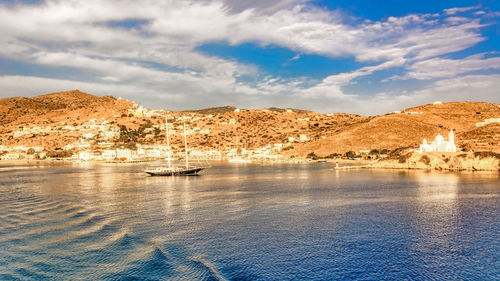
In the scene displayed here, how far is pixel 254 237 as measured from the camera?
25141 mm

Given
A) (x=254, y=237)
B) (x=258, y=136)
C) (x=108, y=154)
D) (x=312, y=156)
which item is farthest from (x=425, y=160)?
(x=108, y=154)

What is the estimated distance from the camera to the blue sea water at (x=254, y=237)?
19.0 m

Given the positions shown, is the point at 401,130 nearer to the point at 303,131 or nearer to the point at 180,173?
the point at 303,131

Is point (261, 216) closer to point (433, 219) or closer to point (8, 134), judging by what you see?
point (433, 219)

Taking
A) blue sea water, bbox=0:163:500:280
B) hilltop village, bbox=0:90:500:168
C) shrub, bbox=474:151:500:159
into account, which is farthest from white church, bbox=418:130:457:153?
blue sea water, bbox=0:163:500:280

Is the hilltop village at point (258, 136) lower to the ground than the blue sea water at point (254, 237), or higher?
higher

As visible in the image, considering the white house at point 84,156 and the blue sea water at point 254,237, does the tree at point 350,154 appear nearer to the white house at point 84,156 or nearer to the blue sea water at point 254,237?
the blue sea water at point 254,237

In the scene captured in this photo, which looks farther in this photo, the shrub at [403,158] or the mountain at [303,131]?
the mountain at [303,131]

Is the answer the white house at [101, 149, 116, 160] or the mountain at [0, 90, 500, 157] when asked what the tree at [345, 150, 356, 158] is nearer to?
the mountain at [0, 90, 500, 157]

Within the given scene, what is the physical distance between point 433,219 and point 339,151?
4126 inches

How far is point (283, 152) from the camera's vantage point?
146 meters

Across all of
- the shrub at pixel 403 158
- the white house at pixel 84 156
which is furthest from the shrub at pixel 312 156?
the white house at pixel 84 156

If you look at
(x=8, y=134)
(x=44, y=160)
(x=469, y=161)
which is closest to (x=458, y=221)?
(x=469, y=161)

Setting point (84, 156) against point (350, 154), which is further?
point (84, 156)
